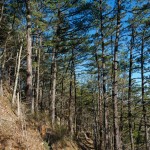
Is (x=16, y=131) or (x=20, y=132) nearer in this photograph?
(x=16, y=131)

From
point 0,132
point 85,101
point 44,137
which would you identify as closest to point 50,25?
point 44,137

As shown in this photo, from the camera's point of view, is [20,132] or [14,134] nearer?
[14,134]

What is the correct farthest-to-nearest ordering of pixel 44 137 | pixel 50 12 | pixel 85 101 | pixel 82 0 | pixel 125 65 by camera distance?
pixel 85 101 → pixel 125 65 → pixel 50 12 → pixel 82 0 → pixel 44 137

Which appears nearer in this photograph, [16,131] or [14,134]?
[14,134]

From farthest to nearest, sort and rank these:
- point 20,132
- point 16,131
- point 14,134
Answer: point 20,132, point 16,131, point 14,134

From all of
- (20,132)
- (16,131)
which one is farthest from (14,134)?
(20,132)

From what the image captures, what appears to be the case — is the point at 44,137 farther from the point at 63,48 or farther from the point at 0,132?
the point at 63,48

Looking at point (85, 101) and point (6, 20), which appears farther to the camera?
point (85, 101)

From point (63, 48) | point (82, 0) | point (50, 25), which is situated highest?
point (82, 0)

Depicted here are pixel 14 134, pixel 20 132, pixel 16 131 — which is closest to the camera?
pixel 14 134

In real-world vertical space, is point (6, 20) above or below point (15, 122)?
above

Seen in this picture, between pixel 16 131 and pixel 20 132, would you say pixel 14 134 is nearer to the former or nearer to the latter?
pixel 16 131

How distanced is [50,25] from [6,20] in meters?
2.92

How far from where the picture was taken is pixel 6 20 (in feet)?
51.3
